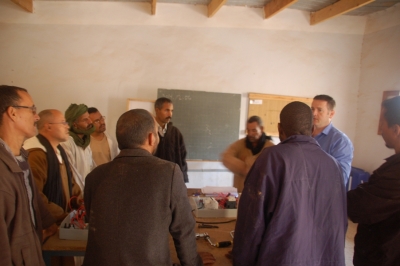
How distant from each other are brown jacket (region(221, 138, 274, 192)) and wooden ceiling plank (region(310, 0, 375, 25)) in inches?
91.5

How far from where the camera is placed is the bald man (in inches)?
73.2

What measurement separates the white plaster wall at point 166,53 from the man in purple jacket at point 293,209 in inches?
120

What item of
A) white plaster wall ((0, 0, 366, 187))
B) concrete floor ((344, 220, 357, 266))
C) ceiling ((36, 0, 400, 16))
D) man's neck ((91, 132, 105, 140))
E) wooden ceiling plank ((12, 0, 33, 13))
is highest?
ceiling ((36, 0, 400, 16))

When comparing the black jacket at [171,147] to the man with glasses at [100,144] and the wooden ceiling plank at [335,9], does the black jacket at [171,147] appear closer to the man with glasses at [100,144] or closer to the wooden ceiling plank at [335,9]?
the man with glasses at [100,144]

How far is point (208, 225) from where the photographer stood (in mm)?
1973

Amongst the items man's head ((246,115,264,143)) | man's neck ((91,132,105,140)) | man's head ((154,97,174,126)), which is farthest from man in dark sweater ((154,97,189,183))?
man's head ((246,115,264,143))

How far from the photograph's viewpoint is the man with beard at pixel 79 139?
252cm

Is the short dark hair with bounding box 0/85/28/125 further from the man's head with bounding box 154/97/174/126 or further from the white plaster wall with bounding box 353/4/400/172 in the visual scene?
the white plaster wall with bounding box 353/4/400/172

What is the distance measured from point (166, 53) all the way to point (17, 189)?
130 inches

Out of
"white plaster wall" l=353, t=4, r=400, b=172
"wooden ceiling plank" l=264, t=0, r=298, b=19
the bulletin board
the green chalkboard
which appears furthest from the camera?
the bulletin board

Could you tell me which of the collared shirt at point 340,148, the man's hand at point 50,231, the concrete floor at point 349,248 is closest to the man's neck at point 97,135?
the man's hand at point 50,231

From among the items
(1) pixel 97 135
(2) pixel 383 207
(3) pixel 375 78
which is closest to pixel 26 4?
(1) pixel 97 135

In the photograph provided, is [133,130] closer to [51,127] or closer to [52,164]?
[52,164]

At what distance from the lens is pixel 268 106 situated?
14.9ft
